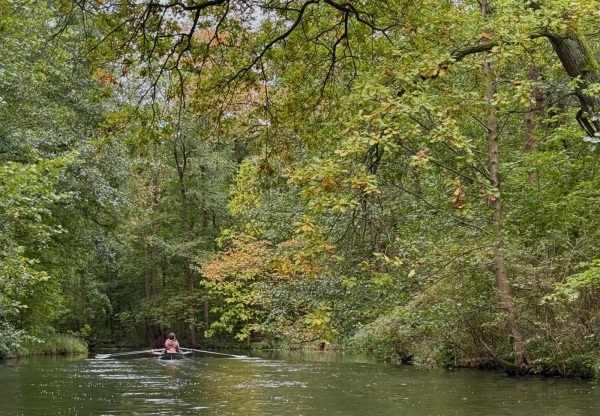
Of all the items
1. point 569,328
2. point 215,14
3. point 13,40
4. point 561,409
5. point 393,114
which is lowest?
point 561,409

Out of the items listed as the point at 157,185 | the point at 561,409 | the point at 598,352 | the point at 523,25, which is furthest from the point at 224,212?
the point at 523,25

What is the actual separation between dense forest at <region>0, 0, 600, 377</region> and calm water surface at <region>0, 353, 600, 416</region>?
101 cm

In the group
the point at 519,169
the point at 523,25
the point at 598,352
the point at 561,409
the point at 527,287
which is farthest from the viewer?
the point at 519,169

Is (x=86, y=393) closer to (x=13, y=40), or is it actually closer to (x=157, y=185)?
(x=13, y=40)

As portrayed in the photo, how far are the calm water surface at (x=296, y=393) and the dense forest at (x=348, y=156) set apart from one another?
3.31ft

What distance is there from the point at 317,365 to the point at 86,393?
9421mm

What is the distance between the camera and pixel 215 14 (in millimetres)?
6734

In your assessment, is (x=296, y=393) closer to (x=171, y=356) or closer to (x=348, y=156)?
(x=348, y=156)

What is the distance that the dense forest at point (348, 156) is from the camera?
6773mm

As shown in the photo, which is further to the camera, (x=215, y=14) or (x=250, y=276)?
(x=250, y=276)

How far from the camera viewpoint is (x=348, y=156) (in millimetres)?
7414

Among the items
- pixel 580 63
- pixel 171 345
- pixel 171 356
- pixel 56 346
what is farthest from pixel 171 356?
pixel 580 63

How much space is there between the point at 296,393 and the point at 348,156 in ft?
26.9

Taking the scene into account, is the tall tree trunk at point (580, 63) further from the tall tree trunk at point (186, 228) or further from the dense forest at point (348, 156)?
the tall tree trunk at point (186, 228)
